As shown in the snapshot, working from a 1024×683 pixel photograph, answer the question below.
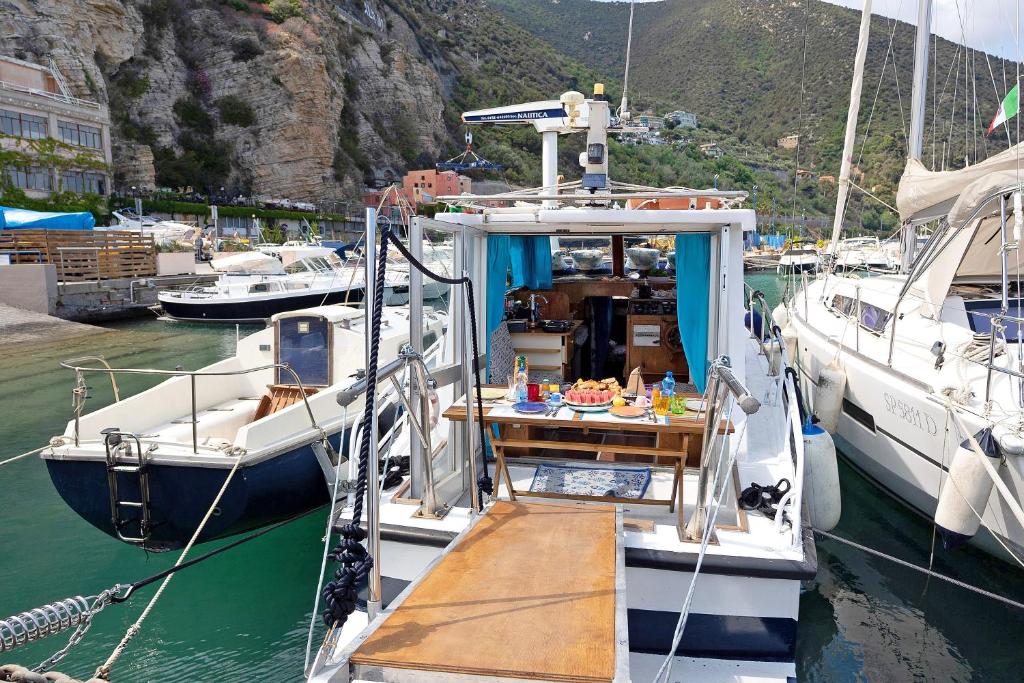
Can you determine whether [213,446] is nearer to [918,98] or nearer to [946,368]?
[946,368]

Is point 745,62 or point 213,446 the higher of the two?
point 745,62

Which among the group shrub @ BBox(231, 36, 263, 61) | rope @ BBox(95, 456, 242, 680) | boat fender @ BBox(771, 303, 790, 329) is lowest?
rope @ BBox(95, 456, 242, 680)

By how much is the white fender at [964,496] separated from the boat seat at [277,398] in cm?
653

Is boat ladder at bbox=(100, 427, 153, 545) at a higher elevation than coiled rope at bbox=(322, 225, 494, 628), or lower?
lower

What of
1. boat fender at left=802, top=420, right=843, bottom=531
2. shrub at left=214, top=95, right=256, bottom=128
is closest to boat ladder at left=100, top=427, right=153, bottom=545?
boat fender at left=802, top=420, right=843, bottom=531

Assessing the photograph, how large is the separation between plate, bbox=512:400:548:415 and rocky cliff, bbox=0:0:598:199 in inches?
1716

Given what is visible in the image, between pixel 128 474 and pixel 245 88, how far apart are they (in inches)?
2049

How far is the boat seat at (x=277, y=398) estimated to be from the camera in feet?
26.4

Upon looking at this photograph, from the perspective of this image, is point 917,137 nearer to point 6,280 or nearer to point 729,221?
point 729,221

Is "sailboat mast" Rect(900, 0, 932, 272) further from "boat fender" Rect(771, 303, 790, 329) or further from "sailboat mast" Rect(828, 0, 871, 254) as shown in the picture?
"boat fender" Rect(771, 303, 790, 329)

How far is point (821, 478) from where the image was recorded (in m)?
6.05

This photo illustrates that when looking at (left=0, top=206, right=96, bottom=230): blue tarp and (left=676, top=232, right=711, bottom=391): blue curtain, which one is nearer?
(left=676, top=232, right=711, bottom=391): blue curtain

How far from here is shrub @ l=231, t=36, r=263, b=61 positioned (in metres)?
51.6

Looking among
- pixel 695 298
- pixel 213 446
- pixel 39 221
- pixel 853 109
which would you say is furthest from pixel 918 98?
pixel 39 221
